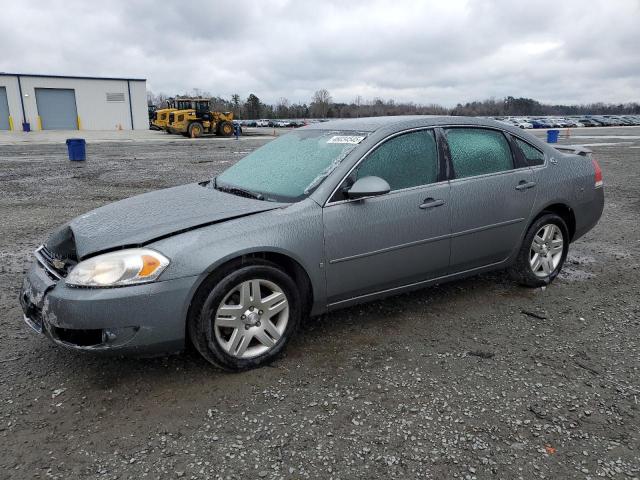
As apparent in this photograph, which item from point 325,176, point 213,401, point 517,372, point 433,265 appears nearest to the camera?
point 213,401

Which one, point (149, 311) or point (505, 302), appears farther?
point (505, 302)

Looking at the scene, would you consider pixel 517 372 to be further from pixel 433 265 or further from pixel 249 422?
pixel 249 422

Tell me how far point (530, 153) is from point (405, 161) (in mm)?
1376

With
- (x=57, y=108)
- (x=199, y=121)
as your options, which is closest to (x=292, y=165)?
(x=199, y=121)

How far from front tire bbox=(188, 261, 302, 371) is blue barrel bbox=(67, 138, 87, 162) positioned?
16107 mm

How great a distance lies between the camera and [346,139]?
379cm

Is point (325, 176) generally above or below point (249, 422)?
above

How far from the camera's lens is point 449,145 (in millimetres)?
3973

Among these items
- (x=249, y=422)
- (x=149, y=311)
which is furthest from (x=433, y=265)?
(x=149, y=311)

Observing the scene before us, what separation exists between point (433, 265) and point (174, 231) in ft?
6.25

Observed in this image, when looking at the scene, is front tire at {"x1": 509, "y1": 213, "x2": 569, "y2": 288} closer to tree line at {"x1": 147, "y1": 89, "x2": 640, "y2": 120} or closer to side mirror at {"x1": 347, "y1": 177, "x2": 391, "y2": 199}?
side mirror at {"x1": 347, "y1": 177, "x2": 391, "y2": 199}

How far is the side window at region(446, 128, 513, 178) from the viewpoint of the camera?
13.1 ft

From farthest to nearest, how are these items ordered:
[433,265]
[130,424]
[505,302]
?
[505,302] < [433,265] < [130,424]

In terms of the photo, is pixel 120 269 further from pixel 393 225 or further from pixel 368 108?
pixel 368 108
